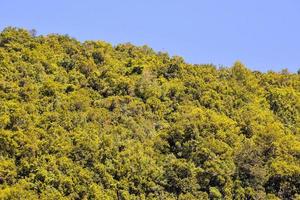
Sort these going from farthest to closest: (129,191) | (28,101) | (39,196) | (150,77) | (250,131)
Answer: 1. (150,77)
2. (250,131)
3. (28,101)
4. (129,191)
5. (39,196)

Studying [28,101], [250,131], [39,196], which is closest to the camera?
[39,196]

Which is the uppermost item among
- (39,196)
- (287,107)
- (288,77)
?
(288,77)

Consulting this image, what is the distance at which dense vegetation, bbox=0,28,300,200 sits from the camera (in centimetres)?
5219

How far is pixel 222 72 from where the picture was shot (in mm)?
73562

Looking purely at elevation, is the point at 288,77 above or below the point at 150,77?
above

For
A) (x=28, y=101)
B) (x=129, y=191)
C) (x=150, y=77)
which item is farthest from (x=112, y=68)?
(x=129, y=191)

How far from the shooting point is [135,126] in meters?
60.5

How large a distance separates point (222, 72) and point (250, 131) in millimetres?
11284

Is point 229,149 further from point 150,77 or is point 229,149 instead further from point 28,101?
point 28,101

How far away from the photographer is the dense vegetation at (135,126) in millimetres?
52188

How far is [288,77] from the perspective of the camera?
7619 cm

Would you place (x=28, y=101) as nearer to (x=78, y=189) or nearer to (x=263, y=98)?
(x=78, y=189)

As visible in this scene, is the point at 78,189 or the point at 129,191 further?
the point at 129,191

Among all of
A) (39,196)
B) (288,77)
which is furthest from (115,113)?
(288,77)
